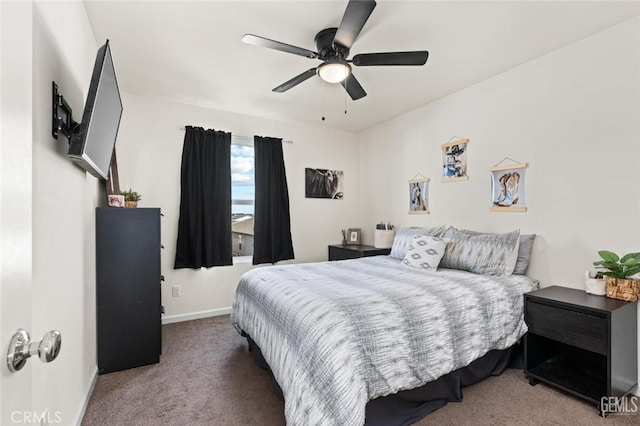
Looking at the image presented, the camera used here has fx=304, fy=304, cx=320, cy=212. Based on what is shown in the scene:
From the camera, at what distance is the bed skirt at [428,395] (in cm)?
169

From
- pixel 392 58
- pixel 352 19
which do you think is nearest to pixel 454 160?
pixel 392 58

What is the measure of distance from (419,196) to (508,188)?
107 cm

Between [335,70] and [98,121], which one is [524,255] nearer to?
[335,70]

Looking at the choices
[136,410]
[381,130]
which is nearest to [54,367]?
[136,410]

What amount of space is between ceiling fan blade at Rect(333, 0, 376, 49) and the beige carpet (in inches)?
94.6

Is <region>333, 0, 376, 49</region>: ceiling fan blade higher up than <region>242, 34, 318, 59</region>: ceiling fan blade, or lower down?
higher up

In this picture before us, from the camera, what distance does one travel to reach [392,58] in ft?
7.06

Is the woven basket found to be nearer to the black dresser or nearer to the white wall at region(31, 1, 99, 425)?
the white wall at region(31, 1, 99, 425)

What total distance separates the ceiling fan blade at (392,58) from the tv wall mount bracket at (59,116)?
5.68ft

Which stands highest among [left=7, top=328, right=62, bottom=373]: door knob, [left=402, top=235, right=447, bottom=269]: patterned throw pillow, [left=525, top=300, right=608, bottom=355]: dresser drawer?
[left=7, top=328, right=62, bottom=373]: door knob

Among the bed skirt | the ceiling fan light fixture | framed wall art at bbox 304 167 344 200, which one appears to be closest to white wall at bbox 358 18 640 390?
the bed skirt

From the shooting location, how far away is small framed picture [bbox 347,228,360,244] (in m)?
4.68

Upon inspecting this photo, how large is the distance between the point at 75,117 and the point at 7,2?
1.49 m

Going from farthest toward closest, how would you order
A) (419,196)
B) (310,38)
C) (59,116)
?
(419,196), (310,38), (59,116)
